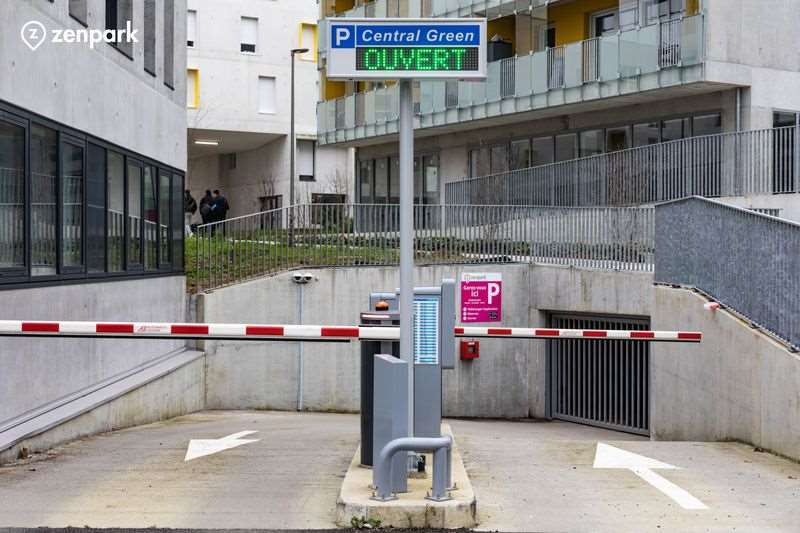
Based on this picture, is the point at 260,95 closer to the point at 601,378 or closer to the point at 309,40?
the point at 309,40

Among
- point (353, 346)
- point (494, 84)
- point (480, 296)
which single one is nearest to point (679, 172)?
point (480, 296)

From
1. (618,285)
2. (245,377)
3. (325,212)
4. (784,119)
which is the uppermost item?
(784,119)

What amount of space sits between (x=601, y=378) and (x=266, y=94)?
115 ft

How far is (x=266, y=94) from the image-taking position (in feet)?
173

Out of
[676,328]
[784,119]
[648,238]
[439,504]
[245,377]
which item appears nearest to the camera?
[439,504]

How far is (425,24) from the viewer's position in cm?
745

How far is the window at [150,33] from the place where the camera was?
16.9 meters

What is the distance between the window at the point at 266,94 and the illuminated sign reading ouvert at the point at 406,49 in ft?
149

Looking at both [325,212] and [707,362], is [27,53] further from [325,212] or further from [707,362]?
[325,212]

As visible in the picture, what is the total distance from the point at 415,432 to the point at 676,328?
7.79 metres

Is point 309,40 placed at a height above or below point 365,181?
above

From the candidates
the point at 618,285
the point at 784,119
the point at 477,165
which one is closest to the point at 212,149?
the point at 477,165

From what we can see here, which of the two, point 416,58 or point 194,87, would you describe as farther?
point 194,87

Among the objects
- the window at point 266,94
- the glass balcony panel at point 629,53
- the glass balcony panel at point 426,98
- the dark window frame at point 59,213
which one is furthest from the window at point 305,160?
the dark window frame at point 59,213
